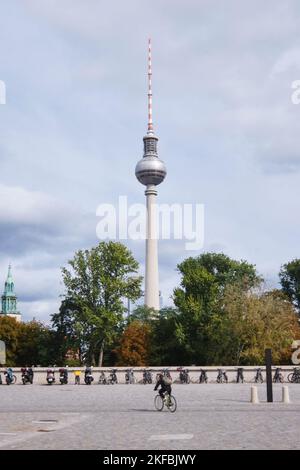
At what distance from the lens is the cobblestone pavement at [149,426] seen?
14.5 metres

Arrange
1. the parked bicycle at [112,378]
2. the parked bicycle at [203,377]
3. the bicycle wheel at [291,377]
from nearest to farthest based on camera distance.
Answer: the bicycle wheel at [291,377]
the parked bicycle at [203,377]
the parked bicycle at [112,378]

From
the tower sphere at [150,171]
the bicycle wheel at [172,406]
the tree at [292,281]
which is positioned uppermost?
the tower sphere at [150,171]

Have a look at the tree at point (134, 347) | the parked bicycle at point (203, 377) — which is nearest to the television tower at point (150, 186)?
the tree at point (134, 347)

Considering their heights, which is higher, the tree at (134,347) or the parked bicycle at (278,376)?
the tree at (134,347)

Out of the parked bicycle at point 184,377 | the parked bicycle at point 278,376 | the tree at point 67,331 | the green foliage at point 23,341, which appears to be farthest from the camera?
the green foliage at point 23,341

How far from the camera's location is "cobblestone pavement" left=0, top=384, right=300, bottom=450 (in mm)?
14492

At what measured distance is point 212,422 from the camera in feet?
62.8

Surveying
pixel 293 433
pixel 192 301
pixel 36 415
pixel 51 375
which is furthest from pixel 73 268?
pixel 293 433

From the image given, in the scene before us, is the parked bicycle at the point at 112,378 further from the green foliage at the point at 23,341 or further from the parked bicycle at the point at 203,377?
the green foliage at the point at 23,341

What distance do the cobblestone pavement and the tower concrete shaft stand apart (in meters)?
85.1

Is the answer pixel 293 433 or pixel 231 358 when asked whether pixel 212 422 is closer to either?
pixel 293 433

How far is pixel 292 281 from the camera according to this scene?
9119cm
